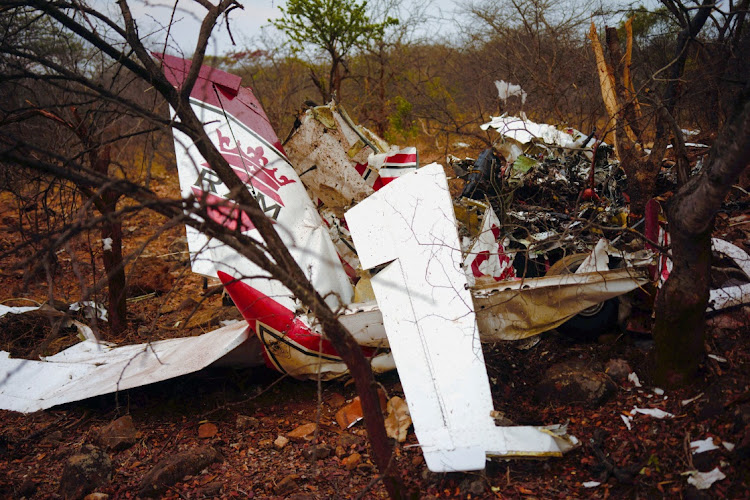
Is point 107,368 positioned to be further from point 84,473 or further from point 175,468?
point 175,468

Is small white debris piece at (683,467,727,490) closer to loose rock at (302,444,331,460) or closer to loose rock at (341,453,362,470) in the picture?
loose rock at (341,453,362,470)

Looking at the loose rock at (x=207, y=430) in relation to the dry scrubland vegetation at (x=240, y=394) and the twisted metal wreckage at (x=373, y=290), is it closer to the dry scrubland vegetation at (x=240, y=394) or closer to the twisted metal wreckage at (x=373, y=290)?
the dry scrubland vegetation at (x=240, y=394)

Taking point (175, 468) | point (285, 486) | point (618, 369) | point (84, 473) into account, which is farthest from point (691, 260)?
point (84, 473)

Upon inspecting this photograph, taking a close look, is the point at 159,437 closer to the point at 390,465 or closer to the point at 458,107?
the point at 390,465

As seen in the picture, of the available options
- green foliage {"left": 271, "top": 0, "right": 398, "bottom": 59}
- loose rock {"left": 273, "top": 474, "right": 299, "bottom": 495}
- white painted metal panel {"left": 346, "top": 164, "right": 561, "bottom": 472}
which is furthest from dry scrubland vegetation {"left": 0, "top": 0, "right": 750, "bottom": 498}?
green foliage {"left": 271, "top": 0, "right": 398, "bottom": 59}

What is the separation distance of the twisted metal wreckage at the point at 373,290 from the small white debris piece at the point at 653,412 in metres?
0.52

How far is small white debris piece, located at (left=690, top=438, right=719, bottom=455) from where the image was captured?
2514mm

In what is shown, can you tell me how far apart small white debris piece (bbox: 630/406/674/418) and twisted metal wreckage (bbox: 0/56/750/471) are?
0.52 m

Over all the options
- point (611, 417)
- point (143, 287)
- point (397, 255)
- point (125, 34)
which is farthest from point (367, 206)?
point (143, 287)

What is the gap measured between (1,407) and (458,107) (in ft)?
36.0

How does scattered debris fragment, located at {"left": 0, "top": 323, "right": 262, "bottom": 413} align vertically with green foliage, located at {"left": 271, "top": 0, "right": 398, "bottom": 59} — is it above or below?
below

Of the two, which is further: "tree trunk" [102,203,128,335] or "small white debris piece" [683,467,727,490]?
"tree trunk" [102,203,128,335]

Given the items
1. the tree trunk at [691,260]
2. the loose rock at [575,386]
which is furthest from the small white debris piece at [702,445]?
the loose rock at [575,386]

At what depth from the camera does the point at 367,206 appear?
139 inches
